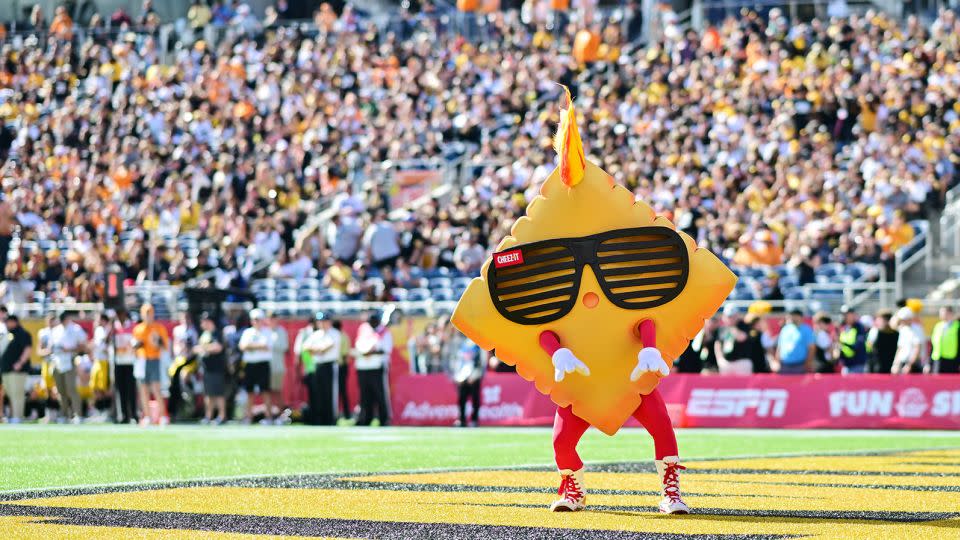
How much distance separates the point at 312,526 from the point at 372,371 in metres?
14.5

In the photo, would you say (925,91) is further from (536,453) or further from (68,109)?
(68,109)

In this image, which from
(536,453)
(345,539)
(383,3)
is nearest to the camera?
(345,539)

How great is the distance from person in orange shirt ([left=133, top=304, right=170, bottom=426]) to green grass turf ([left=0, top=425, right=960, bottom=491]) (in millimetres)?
1305

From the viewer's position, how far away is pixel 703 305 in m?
8.41

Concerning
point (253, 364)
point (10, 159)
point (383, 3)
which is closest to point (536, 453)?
point (253, 364)

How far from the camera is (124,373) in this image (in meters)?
23.4

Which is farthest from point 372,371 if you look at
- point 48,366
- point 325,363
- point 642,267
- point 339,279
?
point 642,267

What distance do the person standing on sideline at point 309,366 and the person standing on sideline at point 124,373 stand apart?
8.11 ft

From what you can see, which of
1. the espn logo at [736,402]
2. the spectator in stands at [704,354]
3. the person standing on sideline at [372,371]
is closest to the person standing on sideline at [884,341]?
the espn logo at [736,402]

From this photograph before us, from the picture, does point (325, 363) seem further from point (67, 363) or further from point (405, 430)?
point (67, 363)

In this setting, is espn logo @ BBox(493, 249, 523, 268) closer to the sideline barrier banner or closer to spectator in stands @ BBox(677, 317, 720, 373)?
the sideline barrier banner

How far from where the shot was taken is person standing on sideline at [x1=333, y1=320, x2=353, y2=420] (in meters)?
22.9

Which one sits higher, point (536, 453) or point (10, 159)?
point (10, 159)

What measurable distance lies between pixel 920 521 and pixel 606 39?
24183 millimetres
